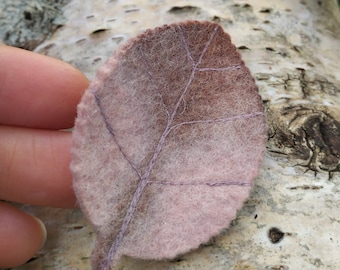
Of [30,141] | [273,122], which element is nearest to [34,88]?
A: [30,141]

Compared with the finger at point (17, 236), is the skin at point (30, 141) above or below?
above

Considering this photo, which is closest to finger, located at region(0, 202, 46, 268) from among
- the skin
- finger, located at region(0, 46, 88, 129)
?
the skin

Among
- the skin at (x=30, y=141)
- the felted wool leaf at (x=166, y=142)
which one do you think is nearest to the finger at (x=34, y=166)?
the skin at (x=30, y=141)

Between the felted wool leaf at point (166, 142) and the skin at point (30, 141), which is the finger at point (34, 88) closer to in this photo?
the skin at point (30, 141)

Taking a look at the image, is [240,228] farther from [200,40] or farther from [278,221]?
[200,40]

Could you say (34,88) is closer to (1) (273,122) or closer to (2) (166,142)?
(2) (166,142)

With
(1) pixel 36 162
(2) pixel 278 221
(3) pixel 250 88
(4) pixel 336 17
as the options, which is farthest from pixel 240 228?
(4) pixel 336 17
